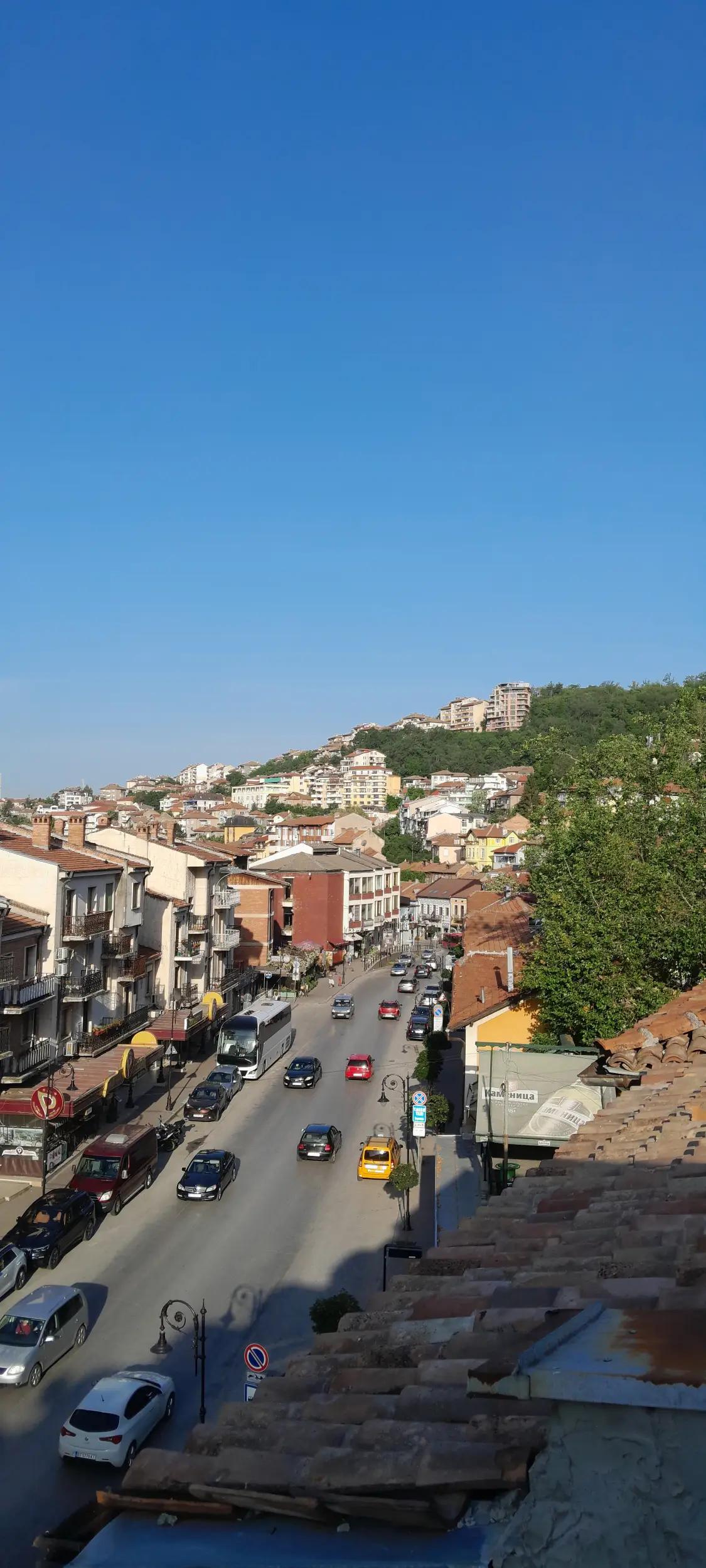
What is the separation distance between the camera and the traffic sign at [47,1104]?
86.2ft

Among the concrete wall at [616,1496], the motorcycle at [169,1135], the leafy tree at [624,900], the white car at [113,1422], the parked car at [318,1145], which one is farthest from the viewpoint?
the motorcycle at [169,1135]

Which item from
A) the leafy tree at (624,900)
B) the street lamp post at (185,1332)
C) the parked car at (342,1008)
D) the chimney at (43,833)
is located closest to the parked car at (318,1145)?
the leafy tree at (624,900)

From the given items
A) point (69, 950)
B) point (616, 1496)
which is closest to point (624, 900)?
point (69, 950)

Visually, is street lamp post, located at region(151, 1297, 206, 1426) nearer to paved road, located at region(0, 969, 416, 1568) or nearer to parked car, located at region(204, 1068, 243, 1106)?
paved road, located at region(0, 969, 416, 1568)

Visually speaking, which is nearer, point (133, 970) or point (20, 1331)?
point (20, 1331)

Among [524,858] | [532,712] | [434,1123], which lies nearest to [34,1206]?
[434,1123]

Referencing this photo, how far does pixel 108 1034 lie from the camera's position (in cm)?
3469

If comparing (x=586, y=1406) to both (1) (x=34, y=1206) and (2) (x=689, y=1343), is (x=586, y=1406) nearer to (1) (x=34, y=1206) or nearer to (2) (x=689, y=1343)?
(2) (x=689, y=1343)

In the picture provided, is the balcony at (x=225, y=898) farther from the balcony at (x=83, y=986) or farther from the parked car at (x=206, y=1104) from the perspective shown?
the balcony at (x=83, y=986)

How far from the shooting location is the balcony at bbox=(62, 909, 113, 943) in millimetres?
32625

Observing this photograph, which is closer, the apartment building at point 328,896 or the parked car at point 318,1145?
the parked car at point 318,1145

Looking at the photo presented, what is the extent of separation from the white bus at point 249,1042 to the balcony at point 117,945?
6455mm

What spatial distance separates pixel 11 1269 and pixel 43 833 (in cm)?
1670

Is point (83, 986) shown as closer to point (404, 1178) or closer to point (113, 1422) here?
point (404, 1178)
